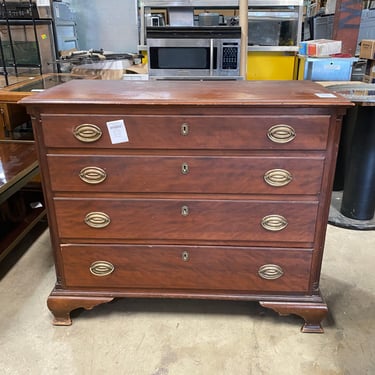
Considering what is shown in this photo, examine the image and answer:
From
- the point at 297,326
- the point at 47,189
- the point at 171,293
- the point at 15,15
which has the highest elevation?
the point at 15,15

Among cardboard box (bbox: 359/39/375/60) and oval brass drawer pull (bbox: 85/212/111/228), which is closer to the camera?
oval brass drawer pull (bbox: 85/212/111/228)

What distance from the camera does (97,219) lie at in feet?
5.08

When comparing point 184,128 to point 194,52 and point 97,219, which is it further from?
point 194,52

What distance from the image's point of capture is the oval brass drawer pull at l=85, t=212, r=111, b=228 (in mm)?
1541

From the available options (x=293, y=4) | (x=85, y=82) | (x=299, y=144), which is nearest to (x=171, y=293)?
(x=299, y=144)

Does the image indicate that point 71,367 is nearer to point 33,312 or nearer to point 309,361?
point 33,312

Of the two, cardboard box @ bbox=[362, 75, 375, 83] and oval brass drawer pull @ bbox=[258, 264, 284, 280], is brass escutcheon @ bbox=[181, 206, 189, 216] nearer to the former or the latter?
oval brass drawer pull @ bbox=[258, 264, 284, 280]

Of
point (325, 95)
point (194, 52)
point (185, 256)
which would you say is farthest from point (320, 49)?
point (185, 256)

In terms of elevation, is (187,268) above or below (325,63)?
below

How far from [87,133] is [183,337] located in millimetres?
940

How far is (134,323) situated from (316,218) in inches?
36.1

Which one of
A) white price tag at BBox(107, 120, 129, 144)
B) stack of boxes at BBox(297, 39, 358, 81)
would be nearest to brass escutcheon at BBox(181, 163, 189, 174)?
white price tag at BBox(107, 120, 129, 144)

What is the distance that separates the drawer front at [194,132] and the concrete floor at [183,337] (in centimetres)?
82

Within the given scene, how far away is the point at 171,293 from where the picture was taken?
5.49 feet
